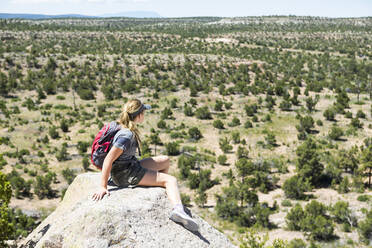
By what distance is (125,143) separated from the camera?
530 cm

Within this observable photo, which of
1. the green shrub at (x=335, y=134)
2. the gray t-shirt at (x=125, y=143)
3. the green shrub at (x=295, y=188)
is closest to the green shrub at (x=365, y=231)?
the green shrub at (x=295, y=188)

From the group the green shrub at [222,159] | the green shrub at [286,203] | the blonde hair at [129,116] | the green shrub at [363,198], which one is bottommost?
the green shrub at [286,203]

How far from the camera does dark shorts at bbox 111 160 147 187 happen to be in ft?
18.8

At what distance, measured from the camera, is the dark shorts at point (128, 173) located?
5719 mm

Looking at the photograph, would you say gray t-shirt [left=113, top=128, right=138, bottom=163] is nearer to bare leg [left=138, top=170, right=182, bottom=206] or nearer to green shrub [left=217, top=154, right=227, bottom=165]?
bare leg [left=138, top=170, right=182, bottom=206]

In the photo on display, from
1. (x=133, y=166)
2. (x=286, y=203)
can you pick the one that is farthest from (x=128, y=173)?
(x=286, y=203)

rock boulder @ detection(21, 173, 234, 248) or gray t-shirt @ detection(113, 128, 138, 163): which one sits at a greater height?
gray t-shirt @ detection(113, 128, 138, 163)

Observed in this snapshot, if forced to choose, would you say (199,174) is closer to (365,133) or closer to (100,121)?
(100,121)

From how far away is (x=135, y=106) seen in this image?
557cm

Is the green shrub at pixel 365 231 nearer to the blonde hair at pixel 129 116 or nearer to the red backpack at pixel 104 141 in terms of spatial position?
the blonde hair at pixel 129 116

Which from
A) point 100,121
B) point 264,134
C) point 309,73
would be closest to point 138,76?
point 100,121

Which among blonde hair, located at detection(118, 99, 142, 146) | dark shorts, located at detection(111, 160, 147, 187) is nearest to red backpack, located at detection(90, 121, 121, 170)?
blonde hair, located at detection(118, 99, 142, 146)

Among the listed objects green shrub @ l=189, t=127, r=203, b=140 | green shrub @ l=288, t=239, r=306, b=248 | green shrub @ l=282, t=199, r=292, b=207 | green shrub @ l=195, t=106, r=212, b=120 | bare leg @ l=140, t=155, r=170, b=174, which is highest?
bare leg @ l=140, t=155, r=170, b=174

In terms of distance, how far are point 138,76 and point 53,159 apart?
29052 millimetres
